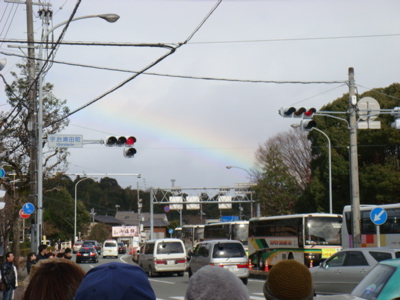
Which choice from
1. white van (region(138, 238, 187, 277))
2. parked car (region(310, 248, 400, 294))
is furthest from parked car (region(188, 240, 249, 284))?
parked car (region(310, 248, 400, 294))

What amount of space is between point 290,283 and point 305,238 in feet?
103

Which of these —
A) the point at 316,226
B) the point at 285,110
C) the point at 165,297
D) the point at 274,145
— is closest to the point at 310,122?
the point at 285,110

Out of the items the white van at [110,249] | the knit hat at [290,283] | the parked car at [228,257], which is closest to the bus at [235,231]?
the white van at [110,249]

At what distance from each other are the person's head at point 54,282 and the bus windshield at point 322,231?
32.1 metres

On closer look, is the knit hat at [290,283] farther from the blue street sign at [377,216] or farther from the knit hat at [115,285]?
the blue street sign at [377,216]

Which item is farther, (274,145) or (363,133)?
(274,145)

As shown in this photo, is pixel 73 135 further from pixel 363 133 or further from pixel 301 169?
pixel 301 169

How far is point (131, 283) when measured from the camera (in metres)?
2.62

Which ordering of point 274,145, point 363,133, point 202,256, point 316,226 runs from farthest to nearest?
→ point 274,145
point 363,133
point 316,226
point 202,256

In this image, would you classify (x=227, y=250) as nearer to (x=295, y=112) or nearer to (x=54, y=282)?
(x=295, y=112)

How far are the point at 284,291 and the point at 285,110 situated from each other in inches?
797

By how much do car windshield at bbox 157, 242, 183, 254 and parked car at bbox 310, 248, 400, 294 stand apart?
17228 mm

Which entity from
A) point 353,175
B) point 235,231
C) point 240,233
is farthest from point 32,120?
point 240,233

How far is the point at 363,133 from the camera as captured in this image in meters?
51.2
